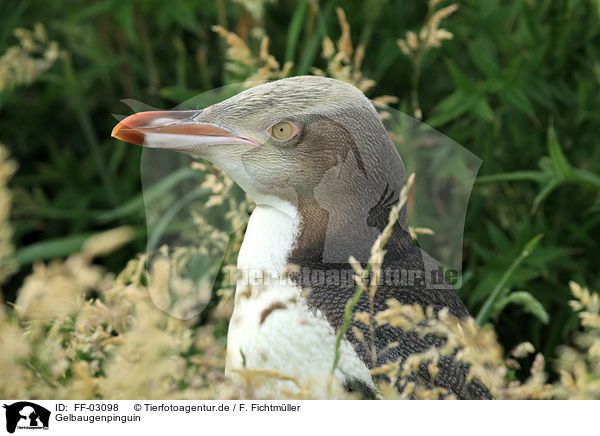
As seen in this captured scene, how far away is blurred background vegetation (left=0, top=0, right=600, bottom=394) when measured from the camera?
184 cm

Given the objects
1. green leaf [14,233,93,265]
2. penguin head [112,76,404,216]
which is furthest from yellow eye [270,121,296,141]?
green leaf [14,233,93,265]

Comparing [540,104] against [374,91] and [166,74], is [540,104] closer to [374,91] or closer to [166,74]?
[374,91]

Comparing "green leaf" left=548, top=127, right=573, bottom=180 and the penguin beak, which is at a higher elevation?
the penguin beak

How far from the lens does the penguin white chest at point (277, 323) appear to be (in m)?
1.08

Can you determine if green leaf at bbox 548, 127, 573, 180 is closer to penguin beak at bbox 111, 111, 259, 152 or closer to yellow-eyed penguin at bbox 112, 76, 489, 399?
yellow-eyed penguin at bbox 112, 76, 489, 399

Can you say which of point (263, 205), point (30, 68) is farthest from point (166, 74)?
point (263, 205)

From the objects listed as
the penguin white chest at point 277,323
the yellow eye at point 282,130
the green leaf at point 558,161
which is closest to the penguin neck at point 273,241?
the penguin white chest at point 277,323

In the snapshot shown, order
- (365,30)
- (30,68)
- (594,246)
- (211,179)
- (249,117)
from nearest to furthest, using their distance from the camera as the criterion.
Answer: (249,117) < (211,179) < (30,68) < (594,246) < (365,30)

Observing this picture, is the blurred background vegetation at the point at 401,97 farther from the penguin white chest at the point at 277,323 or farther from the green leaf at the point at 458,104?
the penguin white chest at the point at 277,323

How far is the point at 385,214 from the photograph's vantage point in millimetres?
1160

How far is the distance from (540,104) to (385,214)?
3.53 feet
